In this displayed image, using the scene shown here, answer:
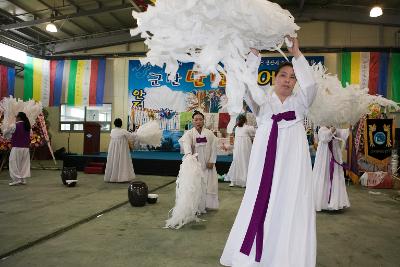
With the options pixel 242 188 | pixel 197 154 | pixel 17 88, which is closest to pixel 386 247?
pixel 197 154

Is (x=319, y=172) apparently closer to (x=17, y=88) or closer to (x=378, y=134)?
(x=378, y=134)

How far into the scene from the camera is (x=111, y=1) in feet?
34.8

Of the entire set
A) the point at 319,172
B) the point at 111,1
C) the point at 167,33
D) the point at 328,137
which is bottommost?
the point at 319,172

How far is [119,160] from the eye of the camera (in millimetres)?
8188

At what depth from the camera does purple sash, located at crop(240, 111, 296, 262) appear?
2270 millimetres

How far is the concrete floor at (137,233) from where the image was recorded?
10.1 feet

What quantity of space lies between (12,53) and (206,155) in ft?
34.2

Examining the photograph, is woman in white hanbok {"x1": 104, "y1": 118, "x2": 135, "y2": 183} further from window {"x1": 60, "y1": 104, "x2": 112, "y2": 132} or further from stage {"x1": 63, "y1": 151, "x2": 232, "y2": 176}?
window {"x1": 60, "y1": 104, "x2": 112, "y2": 132}

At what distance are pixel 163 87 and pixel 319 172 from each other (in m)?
8.29

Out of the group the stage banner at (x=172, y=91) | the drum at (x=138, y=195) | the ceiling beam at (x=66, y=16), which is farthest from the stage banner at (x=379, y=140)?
the ceiling beam at (x=66, y=16)

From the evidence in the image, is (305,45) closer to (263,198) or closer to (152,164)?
(152,164)

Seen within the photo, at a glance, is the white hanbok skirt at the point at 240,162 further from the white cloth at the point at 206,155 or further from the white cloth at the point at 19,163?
the white cloth at the point at 19,163

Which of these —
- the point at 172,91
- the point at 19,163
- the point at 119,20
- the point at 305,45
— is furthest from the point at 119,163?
the point at 305,45

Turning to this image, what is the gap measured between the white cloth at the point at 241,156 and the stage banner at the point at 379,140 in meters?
2.96
